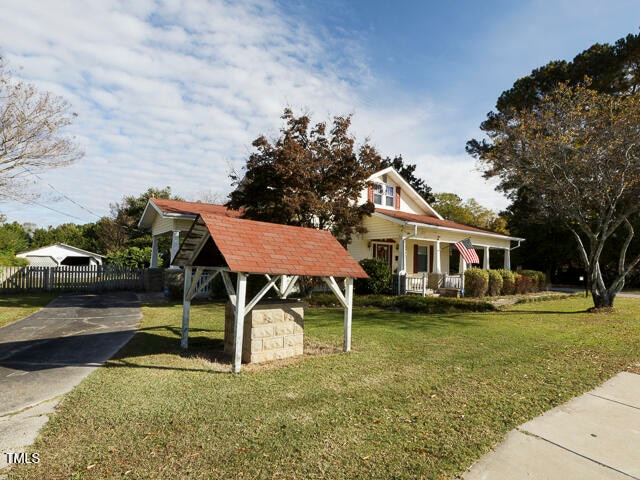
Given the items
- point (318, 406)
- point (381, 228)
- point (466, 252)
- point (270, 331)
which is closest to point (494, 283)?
point (466, 252)

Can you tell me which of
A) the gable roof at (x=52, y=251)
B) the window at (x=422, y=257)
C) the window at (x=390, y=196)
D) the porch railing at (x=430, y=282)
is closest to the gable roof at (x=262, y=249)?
the porch railing at (x=430, y=282)

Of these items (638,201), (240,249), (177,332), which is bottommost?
(177,332)

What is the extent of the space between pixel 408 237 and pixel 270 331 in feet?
42.4

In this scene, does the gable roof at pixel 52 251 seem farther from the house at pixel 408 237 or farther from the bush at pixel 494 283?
A: the bush at pixel 494 283

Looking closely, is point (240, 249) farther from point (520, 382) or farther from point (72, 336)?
point (72, 336)

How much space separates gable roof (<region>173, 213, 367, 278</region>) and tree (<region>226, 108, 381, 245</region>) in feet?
21.8

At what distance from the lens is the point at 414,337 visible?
9492mm

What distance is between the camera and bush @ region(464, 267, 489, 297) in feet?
63.6

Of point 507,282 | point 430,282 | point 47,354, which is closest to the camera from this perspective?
point 47,354

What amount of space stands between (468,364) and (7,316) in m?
13.0

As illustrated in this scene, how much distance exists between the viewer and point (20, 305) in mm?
13523

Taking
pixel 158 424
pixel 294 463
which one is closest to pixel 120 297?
pixel 158 424

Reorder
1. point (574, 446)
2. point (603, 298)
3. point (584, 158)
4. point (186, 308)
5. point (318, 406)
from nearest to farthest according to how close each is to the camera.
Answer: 1. point (574, 446)
2. point (318, 406)
3. point (186, 308)
4. point (584, 158)
5. point (603, 298)

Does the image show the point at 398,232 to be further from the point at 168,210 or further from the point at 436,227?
the point at 168,210
